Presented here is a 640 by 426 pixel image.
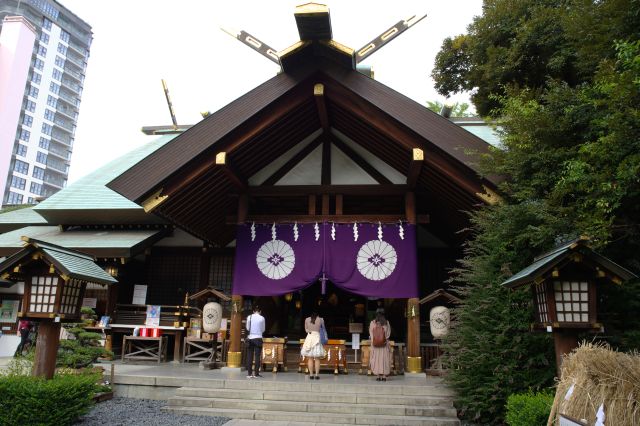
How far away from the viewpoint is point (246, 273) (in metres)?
10.4

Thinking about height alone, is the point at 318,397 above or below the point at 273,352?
below

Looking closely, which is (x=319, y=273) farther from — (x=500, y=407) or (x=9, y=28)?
(x=9, y=28)

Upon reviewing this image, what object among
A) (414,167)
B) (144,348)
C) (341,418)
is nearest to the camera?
(341,418)

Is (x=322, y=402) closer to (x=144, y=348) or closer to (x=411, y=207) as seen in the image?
(x=411, y=207)

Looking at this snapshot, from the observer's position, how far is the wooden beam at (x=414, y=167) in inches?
349

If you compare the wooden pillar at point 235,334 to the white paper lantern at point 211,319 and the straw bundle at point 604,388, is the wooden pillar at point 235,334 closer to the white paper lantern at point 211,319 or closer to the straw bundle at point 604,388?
the white paper lantern at point 211,319

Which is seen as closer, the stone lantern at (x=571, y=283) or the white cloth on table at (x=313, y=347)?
the stone lantern at (x=571, y=283)

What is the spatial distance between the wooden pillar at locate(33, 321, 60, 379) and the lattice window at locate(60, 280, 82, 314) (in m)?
0.24

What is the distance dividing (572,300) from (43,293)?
22.6 feet

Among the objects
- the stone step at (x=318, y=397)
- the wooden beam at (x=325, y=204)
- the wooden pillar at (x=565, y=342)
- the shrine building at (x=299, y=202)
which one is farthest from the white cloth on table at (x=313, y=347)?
the wooden pillar at (x=565, y=342)

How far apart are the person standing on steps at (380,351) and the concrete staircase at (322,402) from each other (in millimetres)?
797

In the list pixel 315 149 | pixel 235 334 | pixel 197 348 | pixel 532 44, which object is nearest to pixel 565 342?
pixel 532 44

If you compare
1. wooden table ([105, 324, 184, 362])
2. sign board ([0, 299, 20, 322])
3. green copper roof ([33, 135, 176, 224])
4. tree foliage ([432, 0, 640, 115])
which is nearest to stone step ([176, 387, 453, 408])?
wooden table ([105, 324, 184, 362])

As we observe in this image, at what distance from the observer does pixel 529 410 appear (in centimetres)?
473
